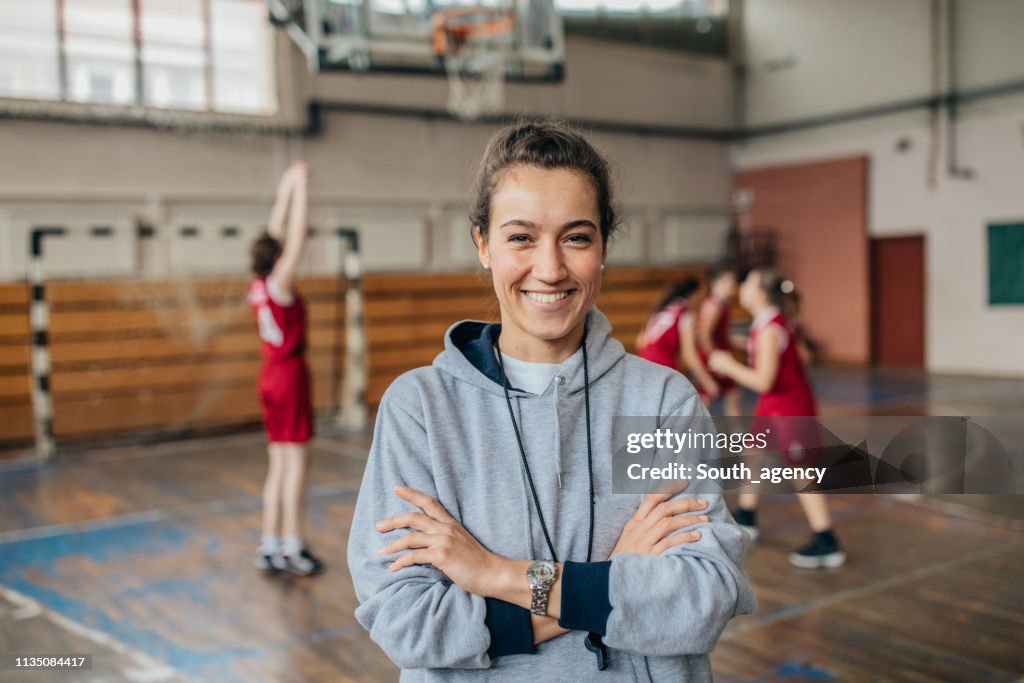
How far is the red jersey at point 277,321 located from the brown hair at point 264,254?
0.22 feet

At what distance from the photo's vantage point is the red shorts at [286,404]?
15.3ft

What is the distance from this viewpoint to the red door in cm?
1393

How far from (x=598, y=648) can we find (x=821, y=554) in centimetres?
365

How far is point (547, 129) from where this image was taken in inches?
58.3

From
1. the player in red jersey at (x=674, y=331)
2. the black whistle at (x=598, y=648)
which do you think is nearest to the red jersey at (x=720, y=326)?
the player in red jersey at (x=674, y=331)

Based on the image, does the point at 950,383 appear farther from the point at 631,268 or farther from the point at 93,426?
the point at 93,426

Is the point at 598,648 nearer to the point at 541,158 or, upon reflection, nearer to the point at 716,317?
the point at 541,158

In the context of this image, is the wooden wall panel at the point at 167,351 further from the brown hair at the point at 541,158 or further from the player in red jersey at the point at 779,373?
the brown hair at the point at 541,158

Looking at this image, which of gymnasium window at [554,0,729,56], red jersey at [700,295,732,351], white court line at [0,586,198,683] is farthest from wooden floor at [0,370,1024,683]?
gymnasium window at [554,0,729,56]

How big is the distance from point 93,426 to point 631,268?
8117mm

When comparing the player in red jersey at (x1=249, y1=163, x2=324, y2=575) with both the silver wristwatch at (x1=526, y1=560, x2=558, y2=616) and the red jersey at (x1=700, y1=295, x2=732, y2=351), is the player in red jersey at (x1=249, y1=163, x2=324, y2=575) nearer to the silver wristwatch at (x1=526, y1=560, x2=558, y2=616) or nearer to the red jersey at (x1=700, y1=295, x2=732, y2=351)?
the red jersey at (x1=700, y1=295, x2=732, y2=351)

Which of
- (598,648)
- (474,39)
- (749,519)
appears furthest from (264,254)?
(474,39)

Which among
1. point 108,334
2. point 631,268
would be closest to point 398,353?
point 108,334

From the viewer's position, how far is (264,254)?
4.61 meters
